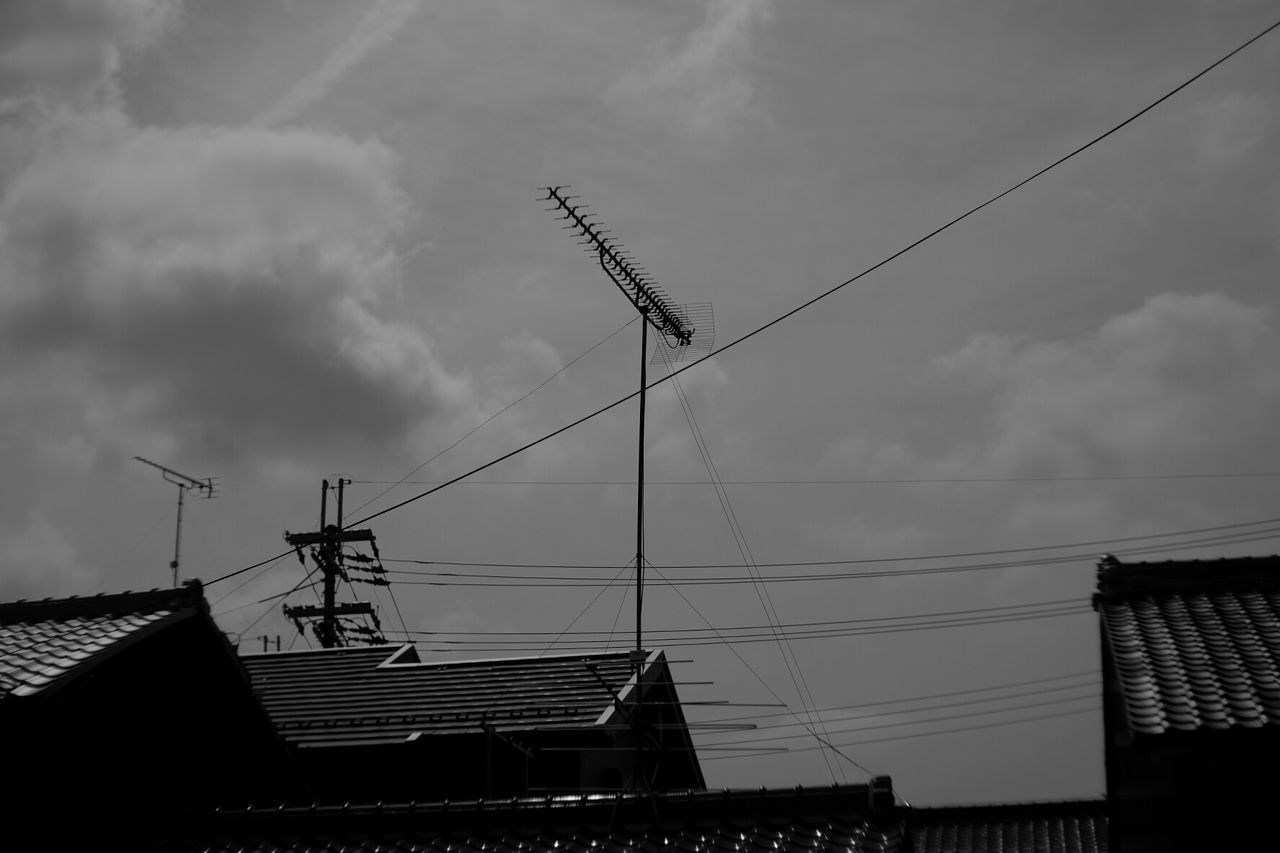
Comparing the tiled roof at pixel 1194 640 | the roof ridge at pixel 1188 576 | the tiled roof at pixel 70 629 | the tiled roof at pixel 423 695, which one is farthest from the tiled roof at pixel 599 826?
the tiled roof at pixel 423 695

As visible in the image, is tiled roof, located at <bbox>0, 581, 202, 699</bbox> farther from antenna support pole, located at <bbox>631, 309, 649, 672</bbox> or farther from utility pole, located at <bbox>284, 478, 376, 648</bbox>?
utility pole, located at <bbox>284, 478, 376, 648</bbox>

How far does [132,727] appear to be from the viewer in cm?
1244

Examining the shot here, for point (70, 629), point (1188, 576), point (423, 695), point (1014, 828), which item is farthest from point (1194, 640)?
point (423, 695)

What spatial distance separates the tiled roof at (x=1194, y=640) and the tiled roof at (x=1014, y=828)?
985 centimetres

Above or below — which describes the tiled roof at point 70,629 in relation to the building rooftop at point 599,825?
above

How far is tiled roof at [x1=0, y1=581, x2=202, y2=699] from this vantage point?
10.8 m

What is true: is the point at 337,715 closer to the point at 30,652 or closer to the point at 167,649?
the point at 167,649

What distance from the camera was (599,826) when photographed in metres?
10.0

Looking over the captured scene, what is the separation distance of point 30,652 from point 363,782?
10.1 meters

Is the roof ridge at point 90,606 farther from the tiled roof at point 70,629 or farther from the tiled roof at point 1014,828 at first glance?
the tiled roof at point 1014,828

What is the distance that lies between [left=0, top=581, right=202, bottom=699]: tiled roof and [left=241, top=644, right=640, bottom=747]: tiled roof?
314 inches

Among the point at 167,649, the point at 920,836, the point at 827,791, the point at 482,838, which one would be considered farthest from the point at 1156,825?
the point at 920,836

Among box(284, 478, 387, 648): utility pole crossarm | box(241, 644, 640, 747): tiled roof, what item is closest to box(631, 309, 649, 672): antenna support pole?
box(241, 644, 640, 747): tiled roof

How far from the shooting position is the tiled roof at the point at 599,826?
31.2 ft
